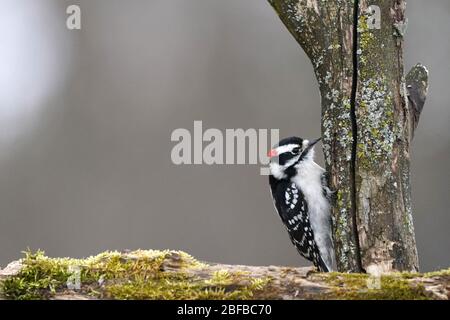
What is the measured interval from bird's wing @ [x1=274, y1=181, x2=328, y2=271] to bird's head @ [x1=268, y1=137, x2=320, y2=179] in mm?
88

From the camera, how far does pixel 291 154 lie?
4.34 meters

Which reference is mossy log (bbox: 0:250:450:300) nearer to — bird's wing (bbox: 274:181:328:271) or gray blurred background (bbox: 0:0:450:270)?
bird's wing (bbox: 274:181:328:271)

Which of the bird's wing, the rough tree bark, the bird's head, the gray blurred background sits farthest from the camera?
the gray blurred background

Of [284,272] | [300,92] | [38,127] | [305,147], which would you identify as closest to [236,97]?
[300,92]

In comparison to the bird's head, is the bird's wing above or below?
below

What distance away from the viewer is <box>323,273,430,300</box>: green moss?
2.56m

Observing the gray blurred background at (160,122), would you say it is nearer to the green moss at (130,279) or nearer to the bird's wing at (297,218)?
the bird's wing at (297,218)

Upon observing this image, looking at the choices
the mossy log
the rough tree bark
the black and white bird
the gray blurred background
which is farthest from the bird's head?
the gray blurred background

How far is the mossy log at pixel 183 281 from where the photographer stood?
2592 millimetres

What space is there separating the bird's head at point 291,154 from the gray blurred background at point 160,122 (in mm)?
2669

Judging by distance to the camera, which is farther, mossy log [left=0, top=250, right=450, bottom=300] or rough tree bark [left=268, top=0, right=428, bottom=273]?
rough tree bark [left=268, top=0, right=428, bottom=273]

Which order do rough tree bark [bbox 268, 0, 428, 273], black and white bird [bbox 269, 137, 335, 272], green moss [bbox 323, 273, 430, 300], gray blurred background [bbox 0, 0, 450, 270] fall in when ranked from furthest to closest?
gray blurred background [bbox 0, 0, 450, 270], black and white bird [bbox 269, 137, 335, 272], rough tree bark [bbox 268, 0, 428, 273], green moss [bbox 323, 273, 430, 300]

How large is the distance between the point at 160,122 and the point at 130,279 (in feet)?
16.5

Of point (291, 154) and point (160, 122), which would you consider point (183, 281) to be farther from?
point (160, 122)
